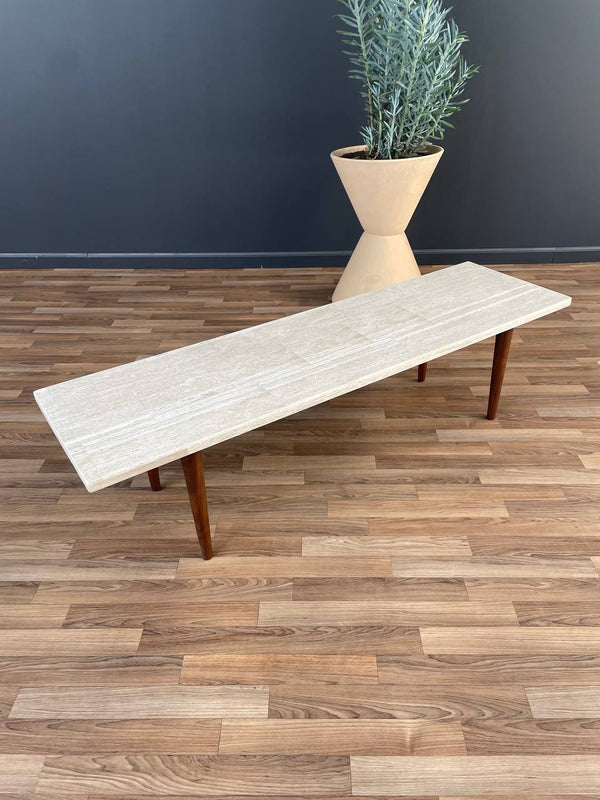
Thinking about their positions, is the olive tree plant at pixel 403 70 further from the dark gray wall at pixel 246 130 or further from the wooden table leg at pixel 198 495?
the wooden table leg at pixel 198 495

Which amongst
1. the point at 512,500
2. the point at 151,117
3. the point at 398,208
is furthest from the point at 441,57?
the point at 512,500

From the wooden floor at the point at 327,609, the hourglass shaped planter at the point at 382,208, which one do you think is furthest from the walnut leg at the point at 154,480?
the hourglass shaped planter at the point at 382,208

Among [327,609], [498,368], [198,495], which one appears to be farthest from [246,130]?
[327,609]

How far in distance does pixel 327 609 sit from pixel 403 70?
1.93 m

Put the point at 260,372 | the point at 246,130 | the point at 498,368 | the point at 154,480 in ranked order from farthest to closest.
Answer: the point at 246,130, the point at 498,368, the point at 154,480, the point at 260,372

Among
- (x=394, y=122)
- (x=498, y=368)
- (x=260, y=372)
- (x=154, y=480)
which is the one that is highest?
(x=394, y=122)

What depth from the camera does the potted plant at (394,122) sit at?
240 centimetres

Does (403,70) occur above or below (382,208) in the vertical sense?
above

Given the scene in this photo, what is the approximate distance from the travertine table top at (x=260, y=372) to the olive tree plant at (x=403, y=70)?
2.70 feet

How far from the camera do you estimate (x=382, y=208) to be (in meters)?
2.65

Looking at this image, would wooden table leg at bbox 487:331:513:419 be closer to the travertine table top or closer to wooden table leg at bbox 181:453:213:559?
the travertine table top

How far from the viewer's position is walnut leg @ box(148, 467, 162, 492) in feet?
6.09

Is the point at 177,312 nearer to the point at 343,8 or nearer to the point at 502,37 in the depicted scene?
the point at 343,8

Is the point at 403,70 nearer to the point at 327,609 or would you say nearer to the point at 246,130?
the point at 246,130
